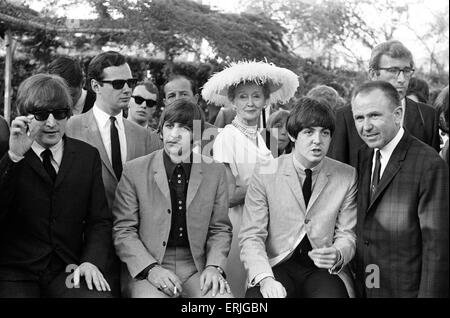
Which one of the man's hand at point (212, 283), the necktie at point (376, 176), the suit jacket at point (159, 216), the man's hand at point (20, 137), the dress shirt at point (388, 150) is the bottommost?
the man's hand at point (212, 283)

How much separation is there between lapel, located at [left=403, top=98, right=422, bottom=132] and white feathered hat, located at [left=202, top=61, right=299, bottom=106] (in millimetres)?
973

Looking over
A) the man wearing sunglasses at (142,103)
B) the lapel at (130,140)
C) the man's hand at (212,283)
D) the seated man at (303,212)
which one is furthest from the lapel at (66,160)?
the man wearing sunglasses at (142,103)

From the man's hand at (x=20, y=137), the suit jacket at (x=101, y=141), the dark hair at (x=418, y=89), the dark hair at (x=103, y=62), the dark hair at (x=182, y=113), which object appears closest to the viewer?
the man's hand at (x=20, y=137)

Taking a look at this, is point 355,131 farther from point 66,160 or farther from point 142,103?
point 142,103

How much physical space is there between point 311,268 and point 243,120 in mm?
1415

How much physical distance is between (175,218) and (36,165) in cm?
96

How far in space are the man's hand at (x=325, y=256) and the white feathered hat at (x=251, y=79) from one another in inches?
64.5

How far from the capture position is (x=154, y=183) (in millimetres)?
3912

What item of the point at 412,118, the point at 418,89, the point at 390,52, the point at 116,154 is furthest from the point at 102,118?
the point at 418,89

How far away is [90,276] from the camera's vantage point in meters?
3.52

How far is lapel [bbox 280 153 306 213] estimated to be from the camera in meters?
3.84

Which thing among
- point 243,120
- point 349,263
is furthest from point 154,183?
point 349,263

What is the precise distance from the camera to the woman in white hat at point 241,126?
4375mm

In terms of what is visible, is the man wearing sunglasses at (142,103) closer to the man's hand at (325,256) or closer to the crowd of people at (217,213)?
the crowd of people at (217,213)
